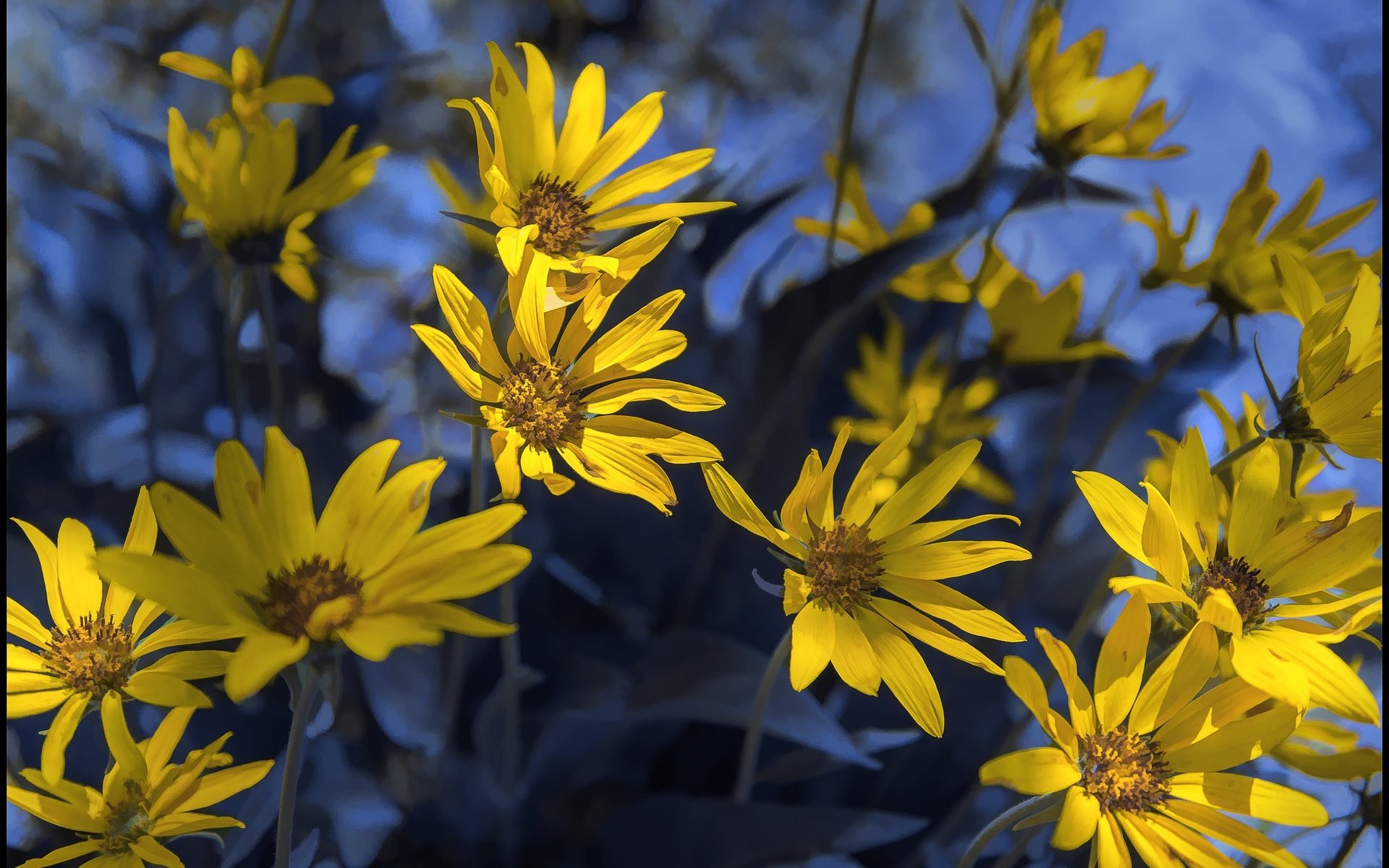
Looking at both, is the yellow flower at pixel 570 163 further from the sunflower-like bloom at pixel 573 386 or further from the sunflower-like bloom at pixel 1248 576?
the sunflower-like bloom at pixel 1248 576

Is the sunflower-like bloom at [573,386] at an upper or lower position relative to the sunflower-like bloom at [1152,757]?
upper

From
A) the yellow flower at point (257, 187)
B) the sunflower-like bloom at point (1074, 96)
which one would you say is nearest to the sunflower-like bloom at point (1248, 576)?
the sunflower-like bloom at point (1074, 96)

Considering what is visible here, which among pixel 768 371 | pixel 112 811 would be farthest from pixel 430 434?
pixel 112 811

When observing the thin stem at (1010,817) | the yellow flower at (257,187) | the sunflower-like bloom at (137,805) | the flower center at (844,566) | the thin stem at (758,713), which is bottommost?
the thin stem at (1010,817)

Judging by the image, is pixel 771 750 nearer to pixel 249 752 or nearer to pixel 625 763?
pixel 625 763

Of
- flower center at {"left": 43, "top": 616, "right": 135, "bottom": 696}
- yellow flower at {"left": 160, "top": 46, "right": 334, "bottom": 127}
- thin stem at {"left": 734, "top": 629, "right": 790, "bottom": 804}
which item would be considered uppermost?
yellow flower at {"left": 160, "top": 46, "right": 334, "bottom": 127}

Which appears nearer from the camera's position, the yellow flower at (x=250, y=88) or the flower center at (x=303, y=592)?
the flower center at (x=303, y=592)

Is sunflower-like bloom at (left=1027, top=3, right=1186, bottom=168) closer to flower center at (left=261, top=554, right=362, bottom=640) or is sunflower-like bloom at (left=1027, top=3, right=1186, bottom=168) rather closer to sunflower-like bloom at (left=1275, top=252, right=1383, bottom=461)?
sunflower-like bloom at (left=1275, top=252, right=1383, bottom=461)

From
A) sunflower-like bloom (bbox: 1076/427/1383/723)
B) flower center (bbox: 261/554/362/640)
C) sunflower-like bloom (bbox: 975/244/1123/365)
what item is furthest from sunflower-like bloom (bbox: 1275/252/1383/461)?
flower center (bbox: 261/554/362/640)
